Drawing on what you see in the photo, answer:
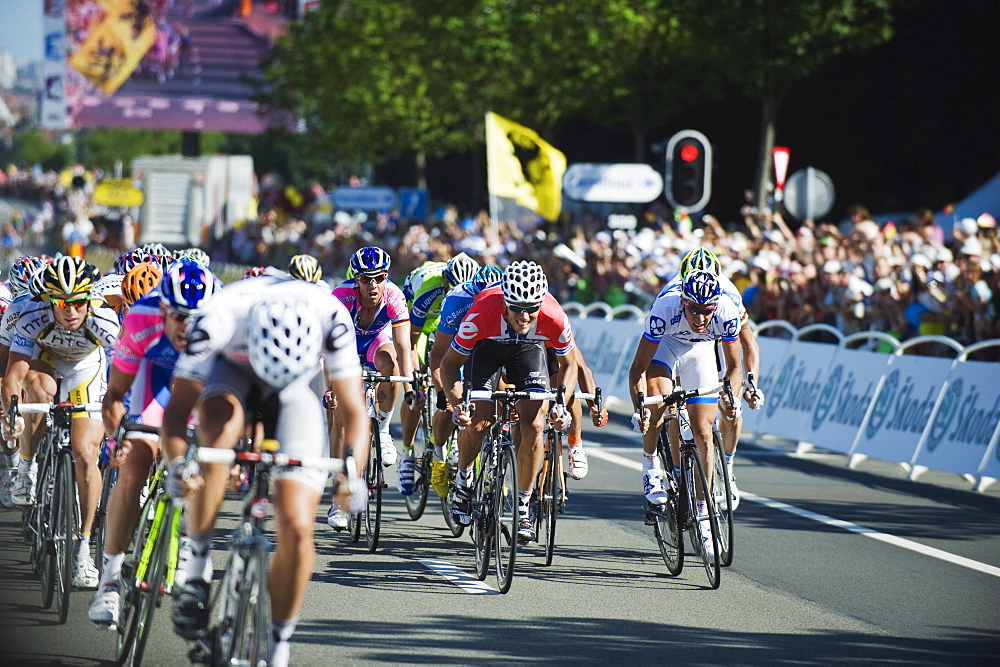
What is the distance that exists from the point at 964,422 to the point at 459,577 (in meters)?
6.05

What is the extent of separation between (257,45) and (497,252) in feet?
121

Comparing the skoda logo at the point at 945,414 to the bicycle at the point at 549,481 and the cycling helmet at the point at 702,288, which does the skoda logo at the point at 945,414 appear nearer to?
the cycling helmet at the point at 702,288

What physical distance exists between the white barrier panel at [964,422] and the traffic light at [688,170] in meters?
6.88

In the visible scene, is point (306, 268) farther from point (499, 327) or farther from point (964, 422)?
point (964, 422)

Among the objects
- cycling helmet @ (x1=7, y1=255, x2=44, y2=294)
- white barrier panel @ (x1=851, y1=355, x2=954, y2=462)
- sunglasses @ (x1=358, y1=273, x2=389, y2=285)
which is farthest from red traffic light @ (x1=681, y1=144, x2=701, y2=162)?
cycling helmet @ (x1=7, y1=255, x2=44, y2=294)

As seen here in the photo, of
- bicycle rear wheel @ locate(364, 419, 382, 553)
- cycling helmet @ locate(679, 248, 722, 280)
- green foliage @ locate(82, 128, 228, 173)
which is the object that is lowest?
bicycle rear wheel @ locate(364, 419, 382, 553)

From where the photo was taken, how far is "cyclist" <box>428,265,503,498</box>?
32.6 feet

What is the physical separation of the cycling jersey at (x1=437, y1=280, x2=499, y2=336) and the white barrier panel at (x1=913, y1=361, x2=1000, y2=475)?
4.99 m

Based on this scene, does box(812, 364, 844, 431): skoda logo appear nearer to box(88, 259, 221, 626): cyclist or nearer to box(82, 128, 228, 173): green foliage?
box(88, 259, 221, 626): cyclist

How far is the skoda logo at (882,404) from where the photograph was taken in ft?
45.3

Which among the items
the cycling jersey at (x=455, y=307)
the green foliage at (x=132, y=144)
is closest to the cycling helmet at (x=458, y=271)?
the cycling jersey at (x=455, y=307)

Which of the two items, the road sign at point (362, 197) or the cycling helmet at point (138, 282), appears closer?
the cycling helmet at point (138, 282)

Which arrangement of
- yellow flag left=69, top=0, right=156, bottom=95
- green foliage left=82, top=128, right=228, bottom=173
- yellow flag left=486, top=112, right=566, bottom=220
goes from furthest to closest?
green foliage left=82, top=128, right=228, bottom=173, yellow flag left=69, top=0, right=156, bottom=95, yellow flag left=486, top=112, right=566, bottom=220

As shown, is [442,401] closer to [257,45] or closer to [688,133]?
[688,133]
